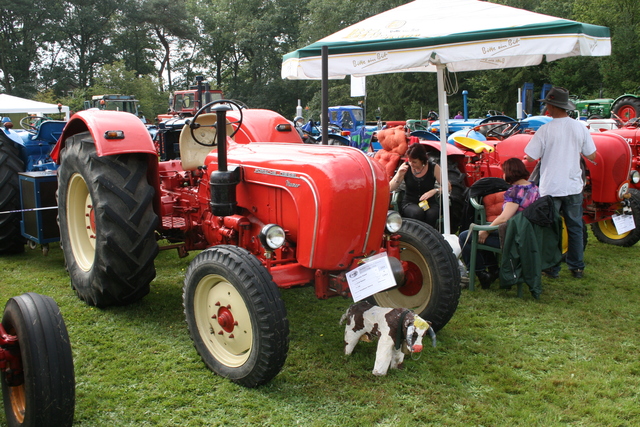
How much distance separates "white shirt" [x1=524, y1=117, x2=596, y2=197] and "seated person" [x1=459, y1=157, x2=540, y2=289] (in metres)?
0.16

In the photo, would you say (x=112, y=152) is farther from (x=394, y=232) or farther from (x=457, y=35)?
(x=457, y=35)

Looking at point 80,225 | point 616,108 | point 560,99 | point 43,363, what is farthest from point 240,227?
point 616,108

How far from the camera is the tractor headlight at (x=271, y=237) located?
2.94 m

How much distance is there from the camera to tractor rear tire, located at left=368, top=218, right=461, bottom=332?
3.46 m

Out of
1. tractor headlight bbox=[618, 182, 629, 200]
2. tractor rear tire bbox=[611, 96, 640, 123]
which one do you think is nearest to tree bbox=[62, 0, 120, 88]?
tractor rear tire bbox=[611, 96, 640, 123]

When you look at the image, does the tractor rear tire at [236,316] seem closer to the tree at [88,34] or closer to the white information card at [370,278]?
the white information card at [370,278]

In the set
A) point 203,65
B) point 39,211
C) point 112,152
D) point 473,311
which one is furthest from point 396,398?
point 203,65

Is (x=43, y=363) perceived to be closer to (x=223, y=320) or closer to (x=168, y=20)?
(x=223, y=320)

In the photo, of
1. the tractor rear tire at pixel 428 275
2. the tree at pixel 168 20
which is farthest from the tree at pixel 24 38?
the tractor rear tire at pixel 428 275

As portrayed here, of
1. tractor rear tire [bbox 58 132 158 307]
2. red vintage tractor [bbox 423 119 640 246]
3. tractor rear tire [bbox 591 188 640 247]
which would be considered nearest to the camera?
tractor rear tire [bbox 58 132 158 307]

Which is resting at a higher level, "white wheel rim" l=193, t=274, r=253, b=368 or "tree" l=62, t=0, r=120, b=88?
"tree" l=62, t=0, r=120, b=88

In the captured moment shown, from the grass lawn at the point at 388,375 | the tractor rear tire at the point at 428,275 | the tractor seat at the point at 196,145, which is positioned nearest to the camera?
the grass lawn at the point at 388,375

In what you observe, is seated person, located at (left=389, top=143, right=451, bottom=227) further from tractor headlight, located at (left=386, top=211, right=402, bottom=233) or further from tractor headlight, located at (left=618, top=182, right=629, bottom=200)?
tractor headlight, located at (left=618, top=182, right=629, bottom=200)

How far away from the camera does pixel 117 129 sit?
150 inches
